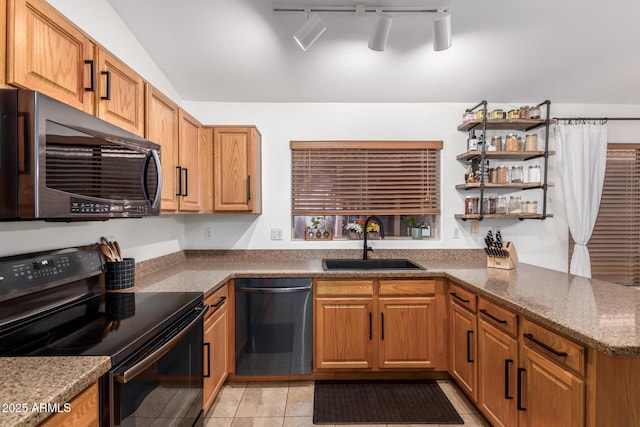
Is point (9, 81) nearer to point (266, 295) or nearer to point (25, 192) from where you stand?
point (25, 192)

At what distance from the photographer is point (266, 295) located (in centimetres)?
246

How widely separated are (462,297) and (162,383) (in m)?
1.86

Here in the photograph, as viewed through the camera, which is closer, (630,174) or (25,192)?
(25,192)

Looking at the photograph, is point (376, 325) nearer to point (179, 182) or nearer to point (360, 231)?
point (360, 231)

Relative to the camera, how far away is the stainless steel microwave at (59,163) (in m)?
1.01

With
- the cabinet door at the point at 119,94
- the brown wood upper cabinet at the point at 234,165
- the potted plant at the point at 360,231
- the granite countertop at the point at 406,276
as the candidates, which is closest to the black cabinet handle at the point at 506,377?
the granite countertop at the point at 406,276

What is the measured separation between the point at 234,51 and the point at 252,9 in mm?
436

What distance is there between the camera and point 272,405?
226 cm

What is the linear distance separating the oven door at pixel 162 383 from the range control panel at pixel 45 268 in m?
0.62

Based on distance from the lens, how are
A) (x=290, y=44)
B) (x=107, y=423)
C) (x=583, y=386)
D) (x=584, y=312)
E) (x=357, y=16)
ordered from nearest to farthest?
(x=107, y=423) < (x=583, y=386) < (x=584, y=312) < (x=357, y=16) < (x=290, y=44)

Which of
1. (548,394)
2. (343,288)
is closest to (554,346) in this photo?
(548,394)

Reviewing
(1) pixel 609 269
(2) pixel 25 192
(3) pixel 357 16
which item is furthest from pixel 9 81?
(1) pixel 609 269

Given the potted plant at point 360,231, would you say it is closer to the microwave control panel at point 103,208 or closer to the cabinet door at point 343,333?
the cabinet door at point 343,333

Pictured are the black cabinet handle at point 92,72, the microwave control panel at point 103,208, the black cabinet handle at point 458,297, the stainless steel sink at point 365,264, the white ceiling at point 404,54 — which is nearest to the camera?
the microwave control panel at point 103,208
